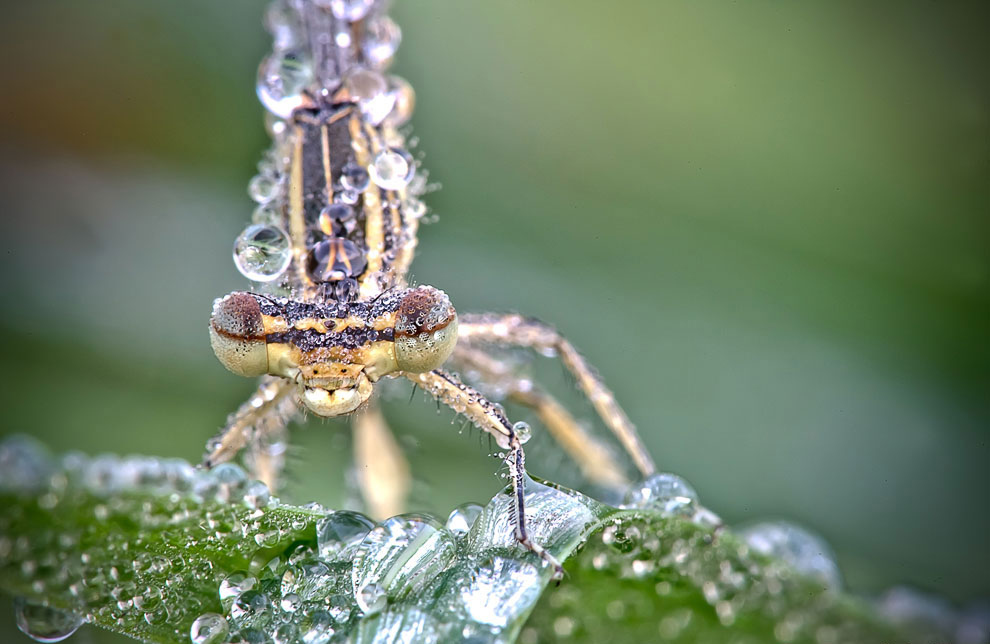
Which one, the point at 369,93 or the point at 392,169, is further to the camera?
the point at 369,93

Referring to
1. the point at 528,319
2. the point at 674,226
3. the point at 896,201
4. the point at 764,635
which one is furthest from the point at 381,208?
the point at 896,201

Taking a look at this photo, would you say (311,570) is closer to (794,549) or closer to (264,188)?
(794,549)

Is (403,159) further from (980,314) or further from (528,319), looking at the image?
(980,314)

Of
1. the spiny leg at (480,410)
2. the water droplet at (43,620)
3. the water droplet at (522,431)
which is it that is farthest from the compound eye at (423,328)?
the water droplet at (43,620)

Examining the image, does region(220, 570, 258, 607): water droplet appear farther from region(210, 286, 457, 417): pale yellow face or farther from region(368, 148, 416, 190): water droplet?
region(368, 148, 416, 190): water droplet

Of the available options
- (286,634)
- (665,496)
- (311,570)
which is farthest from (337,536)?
(665,496)

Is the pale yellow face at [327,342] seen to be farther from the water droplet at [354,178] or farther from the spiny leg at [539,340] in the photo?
the spiny leg at [539,340]

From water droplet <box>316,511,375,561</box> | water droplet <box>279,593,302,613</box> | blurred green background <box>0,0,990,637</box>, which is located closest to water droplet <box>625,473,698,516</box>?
water droplet <box>316,511,375,561</box>
